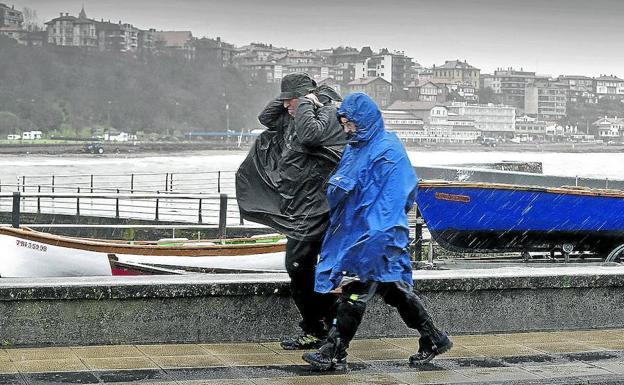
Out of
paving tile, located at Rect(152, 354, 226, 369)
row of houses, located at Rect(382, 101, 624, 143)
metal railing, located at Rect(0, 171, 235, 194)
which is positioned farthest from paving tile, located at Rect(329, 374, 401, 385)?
row of houses, located at Rect(382, 101, 624, 143)

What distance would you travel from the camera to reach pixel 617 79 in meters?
128

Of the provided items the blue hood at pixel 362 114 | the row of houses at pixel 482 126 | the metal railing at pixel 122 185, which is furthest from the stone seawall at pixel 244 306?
the row of houses at pixel 482 126

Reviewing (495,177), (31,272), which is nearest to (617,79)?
(495,177)

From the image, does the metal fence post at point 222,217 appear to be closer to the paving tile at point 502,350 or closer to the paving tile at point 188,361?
the paving tile at point 502,350

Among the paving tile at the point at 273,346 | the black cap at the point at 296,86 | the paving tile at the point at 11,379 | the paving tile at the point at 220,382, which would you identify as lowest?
the paving tile at the point at 273,346

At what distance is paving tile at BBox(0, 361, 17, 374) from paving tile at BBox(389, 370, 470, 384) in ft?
6.33

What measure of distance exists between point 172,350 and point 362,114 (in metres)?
1.72

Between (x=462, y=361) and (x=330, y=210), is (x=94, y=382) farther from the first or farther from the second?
(x=462, y=361)

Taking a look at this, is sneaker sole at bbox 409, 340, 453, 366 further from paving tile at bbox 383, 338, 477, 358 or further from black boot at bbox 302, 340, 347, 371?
black boot at bbox 302, 340, 347, 371

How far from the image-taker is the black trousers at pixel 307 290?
6.95m

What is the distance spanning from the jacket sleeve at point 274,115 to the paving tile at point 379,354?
1406 millimetres

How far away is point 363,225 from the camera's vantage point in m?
6.43

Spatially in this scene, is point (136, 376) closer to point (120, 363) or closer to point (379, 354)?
point (120, 363)

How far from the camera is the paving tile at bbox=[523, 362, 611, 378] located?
6.38 metres
